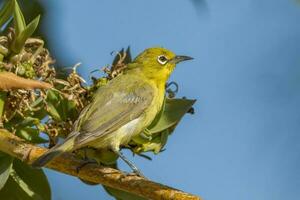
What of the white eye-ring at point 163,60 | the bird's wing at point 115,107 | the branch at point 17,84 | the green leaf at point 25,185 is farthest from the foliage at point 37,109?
the white eye-ring at point 163,60

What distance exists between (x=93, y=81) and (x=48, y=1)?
447mm

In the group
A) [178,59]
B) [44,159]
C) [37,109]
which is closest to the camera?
[44,159]

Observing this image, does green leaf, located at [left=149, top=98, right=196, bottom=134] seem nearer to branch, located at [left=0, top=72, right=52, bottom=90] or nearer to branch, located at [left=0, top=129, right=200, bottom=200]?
branch, located at [left=0, top=129, right=200, bottom=200]

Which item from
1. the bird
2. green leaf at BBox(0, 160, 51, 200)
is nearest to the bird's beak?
the bird

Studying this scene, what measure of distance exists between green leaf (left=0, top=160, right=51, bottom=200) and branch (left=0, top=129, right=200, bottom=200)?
13cm

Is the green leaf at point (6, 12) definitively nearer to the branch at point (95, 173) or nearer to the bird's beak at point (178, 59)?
the branch at point (95, 173)

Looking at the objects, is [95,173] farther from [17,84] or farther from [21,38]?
[21,38]

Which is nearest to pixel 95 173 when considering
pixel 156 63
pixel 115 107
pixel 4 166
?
pixel 4 166

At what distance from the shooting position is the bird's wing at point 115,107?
249 cm

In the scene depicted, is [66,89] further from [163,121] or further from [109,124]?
[109,124]

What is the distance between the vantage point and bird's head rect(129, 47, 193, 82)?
3268 millimetres

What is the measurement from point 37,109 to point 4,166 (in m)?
0.27

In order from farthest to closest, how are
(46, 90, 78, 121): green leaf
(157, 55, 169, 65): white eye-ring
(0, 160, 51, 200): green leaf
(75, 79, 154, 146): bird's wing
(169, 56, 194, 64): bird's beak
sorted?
1. (157, 55, 169, 65): white eye-ring
2. (169, 56, 194, 64): bird's beak
3. (75, 79, 154, 146): bird's wing
4. (46, 90, 78, 121): green leaf
5. (0, 160, 51, 200): green leaf

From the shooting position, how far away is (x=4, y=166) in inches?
67.7
